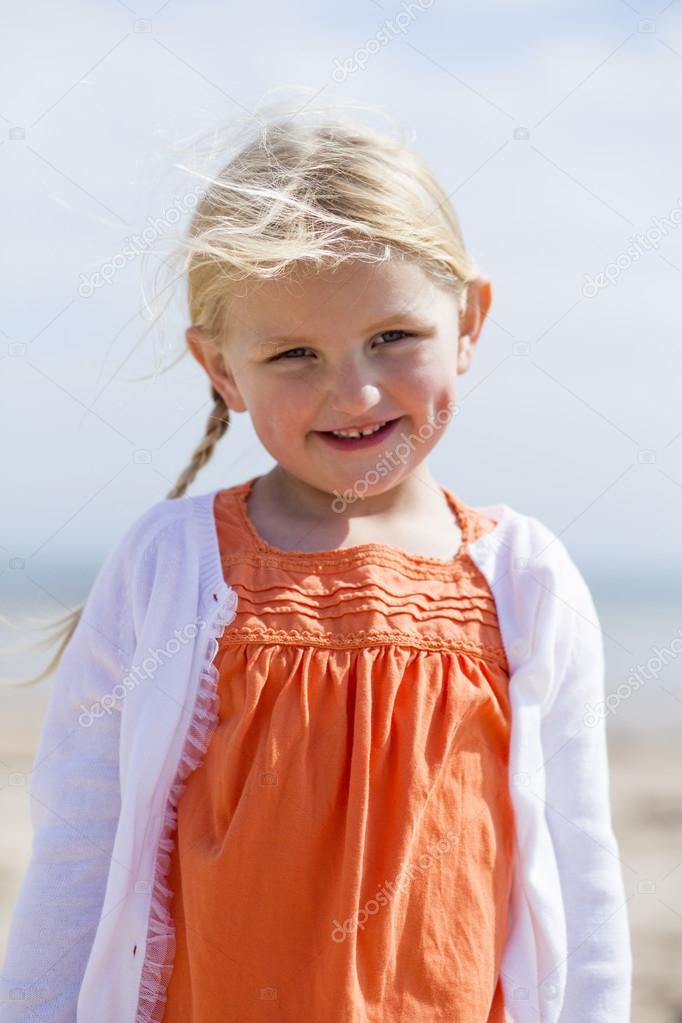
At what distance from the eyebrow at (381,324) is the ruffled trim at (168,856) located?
38 cm

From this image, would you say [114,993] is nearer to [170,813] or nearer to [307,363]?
[170,813]

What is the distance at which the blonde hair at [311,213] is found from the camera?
168 cm

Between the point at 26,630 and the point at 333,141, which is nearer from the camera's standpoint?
the point at 333,141

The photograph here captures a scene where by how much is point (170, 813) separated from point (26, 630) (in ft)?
1.51

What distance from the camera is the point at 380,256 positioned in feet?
5.49

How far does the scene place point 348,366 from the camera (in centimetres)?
167

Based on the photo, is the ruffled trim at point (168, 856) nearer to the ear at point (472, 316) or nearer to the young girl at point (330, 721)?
the young girl at point (330, 721)

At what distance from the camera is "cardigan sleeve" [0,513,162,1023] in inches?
67.4

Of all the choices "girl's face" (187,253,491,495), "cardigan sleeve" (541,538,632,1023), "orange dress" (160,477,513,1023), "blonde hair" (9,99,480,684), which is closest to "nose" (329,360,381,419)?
"girl's face" (187,253,491,495)

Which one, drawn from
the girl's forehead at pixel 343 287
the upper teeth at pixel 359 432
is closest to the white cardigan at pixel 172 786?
the upper teeth at pixel 359 432

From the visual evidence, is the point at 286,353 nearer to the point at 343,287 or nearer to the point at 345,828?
the point at 343,287

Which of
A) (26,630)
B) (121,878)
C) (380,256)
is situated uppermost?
(380,256)

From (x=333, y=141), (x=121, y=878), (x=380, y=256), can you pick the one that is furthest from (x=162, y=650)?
(x=333, y=141)

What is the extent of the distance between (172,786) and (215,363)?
64 cm
